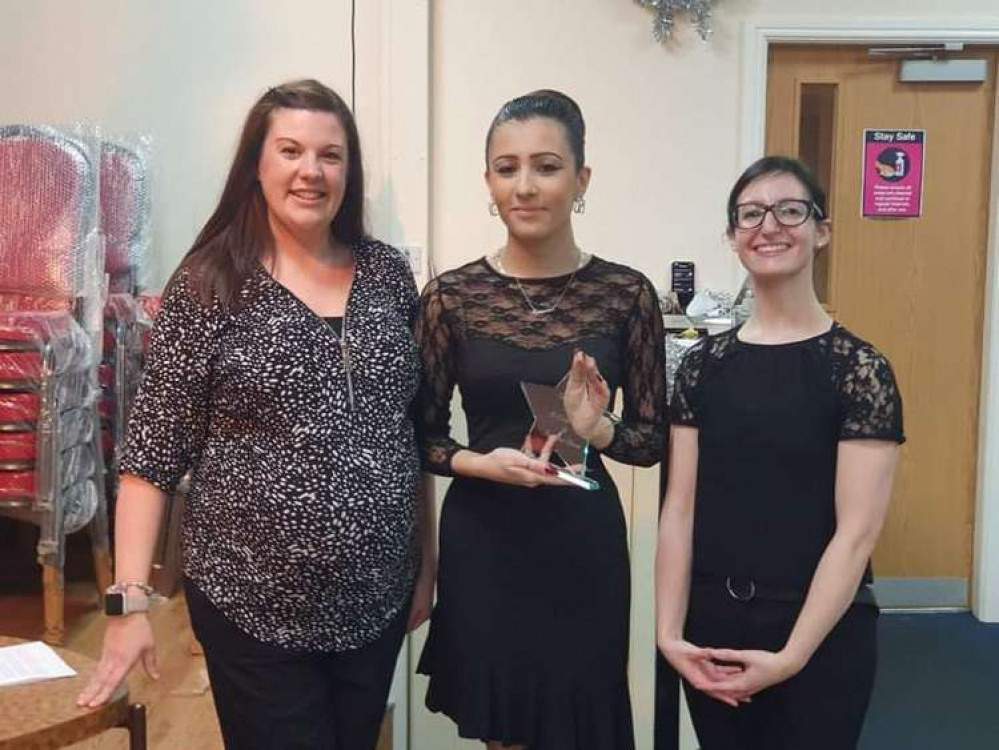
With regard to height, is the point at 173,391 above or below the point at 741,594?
above

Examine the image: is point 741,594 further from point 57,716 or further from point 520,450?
point 57,716

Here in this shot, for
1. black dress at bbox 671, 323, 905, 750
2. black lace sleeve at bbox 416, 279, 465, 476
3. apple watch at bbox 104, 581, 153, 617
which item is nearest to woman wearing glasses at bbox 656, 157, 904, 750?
black dress at bbox 671, 323, 905, 750

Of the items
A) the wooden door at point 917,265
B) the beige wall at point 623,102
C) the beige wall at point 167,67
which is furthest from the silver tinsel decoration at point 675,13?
the beige wall at point 167,67

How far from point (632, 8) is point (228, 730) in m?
2.74

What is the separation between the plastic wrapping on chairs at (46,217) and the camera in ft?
9.41

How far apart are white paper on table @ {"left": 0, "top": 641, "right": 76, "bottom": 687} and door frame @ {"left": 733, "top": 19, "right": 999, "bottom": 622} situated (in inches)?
101

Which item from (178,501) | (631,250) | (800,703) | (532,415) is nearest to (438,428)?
(532,415)

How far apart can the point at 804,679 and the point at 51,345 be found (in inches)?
78.3

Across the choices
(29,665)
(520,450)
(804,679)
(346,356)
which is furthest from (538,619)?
(29,665)

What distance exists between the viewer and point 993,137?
338cm

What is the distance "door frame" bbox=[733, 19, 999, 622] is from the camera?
3279 millimetres

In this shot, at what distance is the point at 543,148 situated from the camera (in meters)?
1.33

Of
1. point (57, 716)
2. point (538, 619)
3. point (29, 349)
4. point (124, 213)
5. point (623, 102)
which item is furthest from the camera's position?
point (623, 102)

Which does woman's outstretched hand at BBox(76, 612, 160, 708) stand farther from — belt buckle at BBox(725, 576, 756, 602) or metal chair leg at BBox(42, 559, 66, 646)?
metal chair leg at BBox(42, 559, 66, 646)
